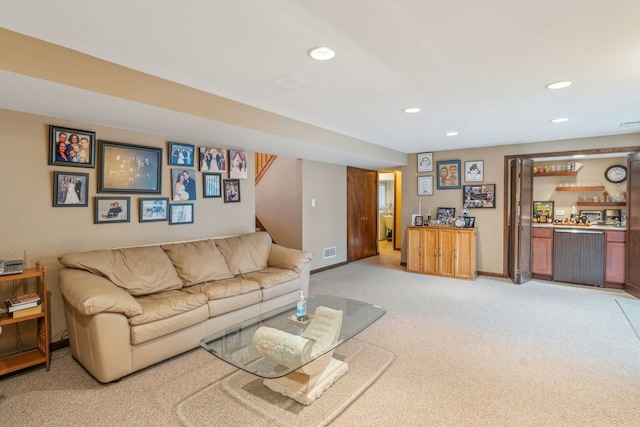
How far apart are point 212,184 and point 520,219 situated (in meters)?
4.47

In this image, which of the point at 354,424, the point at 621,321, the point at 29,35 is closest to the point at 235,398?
the point at 354,424

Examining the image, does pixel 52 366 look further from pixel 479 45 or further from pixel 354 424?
pixel 479 45

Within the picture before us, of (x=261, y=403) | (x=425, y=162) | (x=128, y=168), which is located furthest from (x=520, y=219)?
(x=128, y=168)

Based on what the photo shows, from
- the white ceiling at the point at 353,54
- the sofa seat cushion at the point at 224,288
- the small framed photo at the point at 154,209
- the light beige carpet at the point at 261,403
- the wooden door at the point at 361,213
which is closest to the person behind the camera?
the white ceiling at the point at 353,54

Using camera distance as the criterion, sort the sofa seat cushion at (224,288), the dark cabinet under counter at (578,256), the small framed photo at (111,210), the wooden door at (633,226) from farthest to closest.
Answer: the dark cabinet under counter at (578,256)
the wooden door at (633,226)
the small framed photo at (111,210)
the sofa seat cushion at (224,288)

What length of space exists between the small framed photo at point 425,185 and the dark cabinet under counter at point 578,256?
6.61ft

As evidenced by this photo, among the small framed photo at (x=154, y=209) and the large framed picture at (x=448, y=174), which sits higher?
the large framed picture at (x=448, y=174)

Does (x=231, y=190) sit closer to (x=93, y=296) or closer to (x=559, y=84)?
(x=93, y=296)

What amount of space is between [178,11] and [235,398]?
2263 millimetres

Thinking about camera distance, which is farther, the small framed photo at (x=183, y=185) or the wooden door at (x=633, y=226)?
the wooden door at (x=633, y=226)

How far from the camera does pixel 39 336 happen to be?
2566 mm

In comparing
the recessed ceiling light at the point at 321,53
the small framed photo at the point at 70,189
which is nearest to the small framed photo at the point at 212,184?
the small framed photo at the point at 70,189

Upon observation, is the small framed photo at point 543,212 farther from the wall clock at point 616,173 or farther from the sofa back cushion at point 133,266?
the sofa back cushion at point 133,266

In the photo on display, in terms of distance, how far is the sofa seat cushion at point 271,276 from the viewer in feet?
11.2
